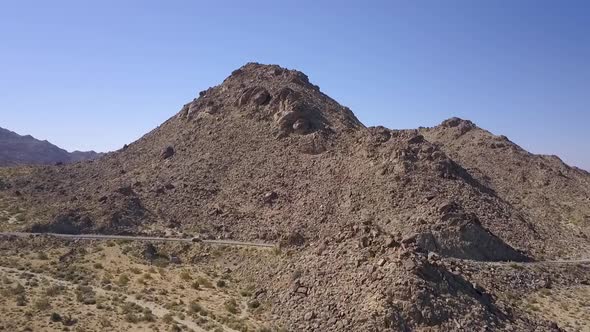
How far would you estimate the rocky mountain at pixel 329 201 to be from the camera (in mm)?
29219

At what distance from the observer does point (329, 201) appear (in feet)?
164

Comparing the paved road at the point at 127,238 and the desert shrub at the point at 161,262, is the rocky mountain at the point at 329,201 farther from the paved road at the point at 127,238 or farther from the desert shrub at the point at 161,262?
the desert shrub at the point at 161,262

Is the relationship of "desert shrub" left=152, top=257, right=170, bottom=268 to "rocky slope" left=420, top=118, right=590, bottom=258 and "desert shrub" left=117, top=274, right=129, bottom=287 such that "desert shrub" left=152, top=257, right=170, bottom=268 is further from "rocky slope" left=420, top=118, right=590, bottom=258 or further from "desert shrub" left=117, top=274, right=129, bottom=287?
"rocky slope" left=420, top=118, right=590, bottom=258

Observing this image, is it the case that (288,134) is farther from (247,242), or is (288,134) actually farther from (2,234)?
(2,234)

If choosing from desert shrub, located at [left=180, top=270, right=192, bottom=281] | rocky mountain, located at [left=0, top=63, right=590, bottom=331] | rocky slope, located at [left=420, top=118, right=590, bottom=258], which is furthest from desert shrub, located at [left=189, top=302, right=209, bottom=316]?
rocky slope, located at [left=420, top=118, right=590, bottom=258]

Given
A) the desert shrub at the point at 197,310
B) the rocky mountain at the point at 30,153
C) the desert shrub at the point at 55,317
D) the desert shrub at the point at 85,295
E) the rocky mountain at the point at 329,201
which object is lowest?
the desert shrub at the point at 55,317

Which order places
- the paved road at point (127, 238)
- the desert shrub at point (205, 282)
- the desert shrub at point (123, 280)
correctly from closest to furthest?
the desert shrub at point (123, 280), the desert shrub at point (205, 282), the paved road at point (127, 238)

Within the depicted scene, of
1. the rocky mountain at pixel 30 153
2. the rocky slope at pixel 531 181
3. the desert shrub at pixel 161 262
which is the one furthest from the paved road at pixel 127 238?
the rocky mountain at pixel 30 153

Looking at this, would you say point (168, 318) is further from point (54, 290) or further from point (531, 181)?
point (531, 181)

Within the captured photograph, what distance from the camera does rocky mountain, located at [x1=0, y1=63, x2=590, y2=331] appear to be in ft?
95.9

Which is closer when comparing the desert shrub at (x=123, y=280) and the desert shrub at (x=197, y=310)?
the desert shrub at (x=197, y=310)

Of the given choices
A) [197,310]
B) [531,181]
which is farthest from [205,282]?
[531,181]

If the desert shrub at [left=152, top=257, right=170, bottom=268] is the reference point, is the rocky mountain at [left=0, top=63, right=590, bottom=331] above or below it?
Result: above

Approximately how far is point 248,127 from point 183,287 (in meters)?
30.9
